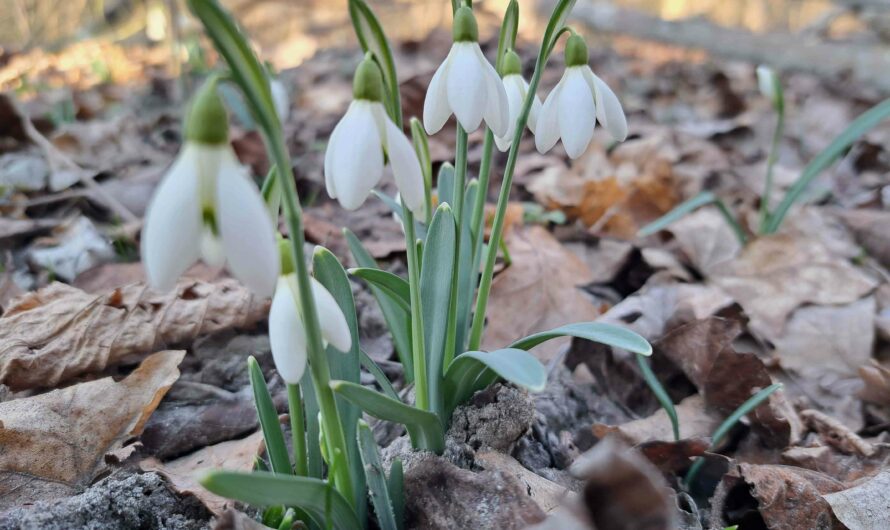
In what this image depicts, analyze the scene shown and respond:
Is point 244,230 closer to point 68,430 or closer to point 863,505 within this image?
point 68,430

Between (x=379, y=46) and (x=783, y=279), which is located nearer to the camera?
(x=379, y=46)

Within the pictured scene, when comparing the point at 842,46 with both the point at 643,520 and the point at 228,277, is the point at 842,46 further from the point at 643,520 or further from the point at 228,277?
the point at 643,520

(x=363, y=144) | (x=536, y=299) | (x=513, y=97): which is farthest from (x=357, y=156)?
(x=536, y=299)

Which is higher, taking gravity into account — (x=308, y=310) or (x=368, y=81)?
(x=368, y=81)

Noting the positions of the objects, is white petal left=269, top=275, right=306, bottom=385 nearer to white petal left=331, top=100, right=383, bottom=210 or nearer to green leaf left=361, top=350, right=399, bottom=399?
white petal left=331, top=100, right=383, bottom=210

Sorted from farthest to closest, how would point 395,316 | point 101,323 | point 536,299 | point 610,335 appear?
point 536,299 < point 101,323 < point 395,316 < point 610,335

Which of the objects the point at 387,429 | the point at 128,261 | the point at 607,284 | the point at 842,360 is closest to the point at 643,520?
the point at 387,429
